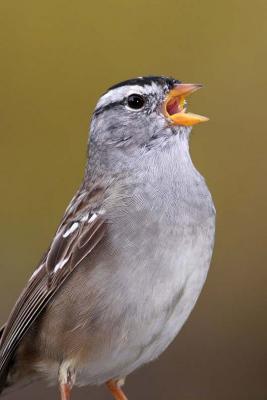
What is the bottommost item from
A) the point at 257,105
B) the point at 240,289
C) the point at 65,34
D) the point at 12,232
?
the point at 240,289

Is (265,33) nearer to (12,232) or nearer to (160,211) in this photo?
(12,232)

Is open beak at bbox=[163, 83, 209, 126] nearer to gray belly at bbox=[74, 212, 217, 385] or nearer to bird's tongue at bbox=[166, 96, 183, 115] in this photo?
bird's tongue at bbox=[166, 96, 183, 115]

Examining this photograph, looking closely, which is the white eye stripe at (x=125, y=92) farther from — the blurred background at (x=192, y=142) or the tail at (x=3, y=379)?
the blurred background at (x=192, y=142)

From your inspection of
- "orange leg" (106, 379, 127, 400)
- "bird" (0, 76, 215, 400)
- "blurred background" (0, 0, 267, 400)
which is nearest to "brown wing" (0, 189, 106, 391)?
"bird" (0, 76, 215, 400)

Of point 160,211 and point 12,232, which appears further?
point 12,232

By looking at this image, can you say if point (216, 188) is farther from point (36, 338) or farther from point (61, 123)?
point (36, 338)

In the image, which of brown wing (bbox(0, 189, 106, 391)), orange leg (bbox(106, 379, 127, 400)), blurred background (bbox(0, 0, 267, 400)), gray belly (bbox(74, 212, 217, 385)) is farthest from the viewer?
blurred background (bbox(0, 0, 267, 400))

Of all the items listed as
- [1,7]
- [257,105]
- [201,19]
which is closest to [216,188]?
[257,105]

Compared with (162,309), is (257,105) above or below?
above
